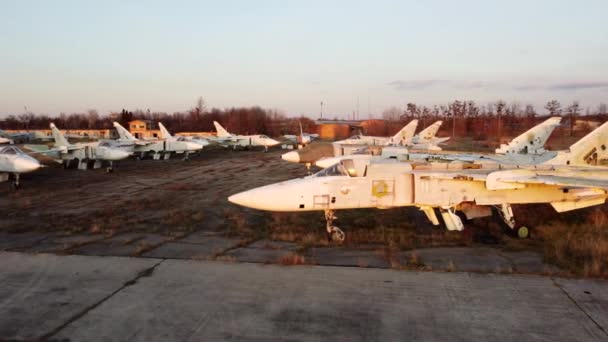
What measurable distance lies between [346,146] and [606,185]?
14.5 meters

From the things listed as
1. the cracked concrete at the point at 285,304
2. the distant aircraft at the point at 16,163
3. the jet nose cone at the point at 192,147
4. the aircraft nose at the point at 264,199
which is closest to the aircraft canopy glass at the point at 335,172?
the aircraft nose at the point at 264,199

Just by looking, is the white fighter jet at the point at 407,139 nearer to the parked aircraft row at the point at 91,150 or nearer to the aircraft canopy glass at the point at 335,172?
the aircraft canopy glass at the point at 335,172

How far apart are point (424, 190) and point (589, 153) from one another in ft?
21.7

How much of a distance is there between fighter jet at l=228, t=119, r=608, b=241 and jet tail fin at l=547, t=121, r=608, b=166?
1936mm

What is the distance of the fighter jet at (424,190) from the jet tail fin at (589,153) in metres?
1.94

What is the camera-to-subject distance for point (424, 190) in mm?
10578

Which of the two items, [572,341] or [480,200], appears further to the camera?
[480,200]

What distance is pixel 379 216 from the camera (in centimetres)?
1373

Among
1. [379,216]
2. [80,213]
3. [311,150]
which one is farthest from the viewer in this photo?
[311,150]

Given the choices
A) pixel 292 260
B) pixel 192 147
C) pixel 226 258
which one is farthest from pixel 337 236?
pixel 192 147

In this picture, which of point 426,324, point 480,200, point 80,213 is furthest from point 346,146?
point 426,324

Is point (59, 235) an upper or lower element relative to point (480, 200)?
lower

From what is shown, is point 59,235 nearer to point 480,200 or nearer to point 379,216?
point 379,216

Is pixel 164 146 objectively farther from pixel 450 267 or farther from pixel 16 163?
pixel 450 267
